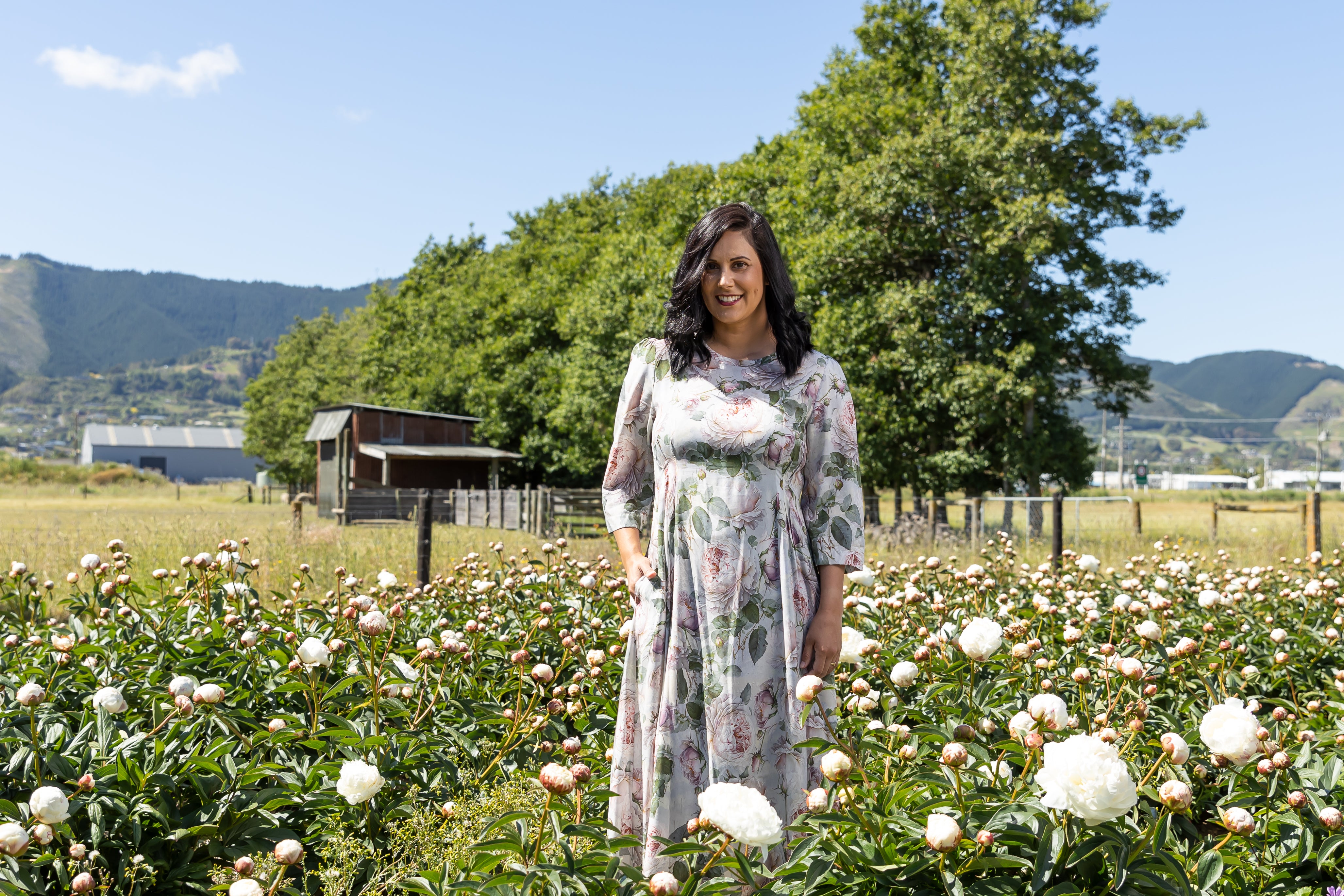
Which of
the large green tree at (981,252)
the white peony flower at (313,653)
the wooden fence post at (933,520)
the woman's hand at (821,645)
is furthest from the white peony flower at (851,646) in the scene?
the large green tree at (981,252)

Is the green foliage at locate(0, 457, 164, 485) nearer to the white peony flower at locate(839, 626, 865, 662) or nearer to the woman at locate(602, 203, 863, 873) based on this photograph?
the woman at locate(602, 203, 863, 873)

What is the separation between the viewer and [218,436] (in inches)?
5167

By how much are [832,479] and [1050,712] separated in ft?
2.97

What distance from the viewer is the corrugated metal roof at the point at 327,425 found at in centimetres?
3152

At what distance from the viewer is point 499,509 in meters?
25.2

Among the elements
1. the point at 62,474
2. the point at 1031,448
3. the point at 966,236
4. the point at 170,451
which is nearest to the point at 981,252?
the point at 966,236

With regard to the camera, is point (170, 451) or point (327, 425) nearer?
point (327, 425)

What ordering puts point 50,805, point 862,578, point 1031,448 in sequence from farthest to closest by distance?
point 1031,448 < point 862,578 < point 50,805

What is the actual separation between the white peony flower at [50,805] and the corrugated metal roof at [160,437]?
454ft

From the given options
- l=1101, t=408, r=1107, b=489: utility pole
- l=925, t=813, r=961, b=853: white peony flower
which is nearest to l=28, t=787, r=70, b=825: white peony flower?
l=925, t=813, r=961, b=853: white peony flower

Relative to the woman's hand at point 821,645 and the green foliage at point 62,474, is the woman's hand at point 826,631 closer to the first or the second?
the woman's hand at point 821,645

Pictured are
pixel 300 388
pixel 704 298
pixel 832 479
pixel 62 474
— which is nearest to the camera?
pixel 832 479

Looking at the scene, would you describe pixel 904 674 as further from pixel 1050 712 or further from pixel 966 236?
pixel 966 236

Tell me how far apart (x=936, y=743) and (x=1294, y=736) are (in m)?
1.36
